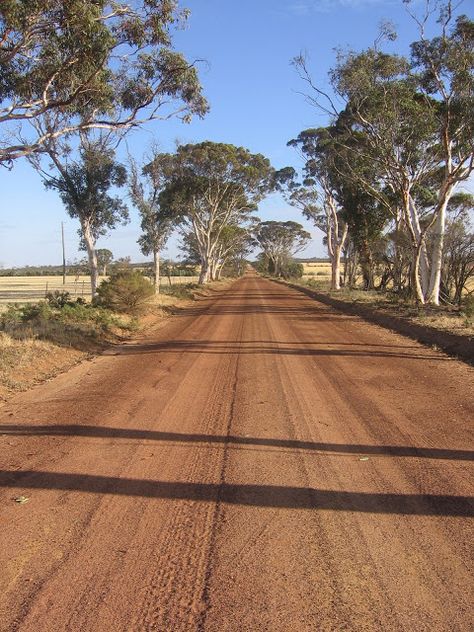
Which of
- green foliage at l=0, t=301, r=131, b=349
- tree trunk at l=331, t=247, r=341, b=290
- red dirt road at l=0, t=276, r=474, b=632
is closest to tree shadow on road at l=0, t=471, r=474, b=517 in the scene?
red dirt road at l=0, t=276, r=474, b=632

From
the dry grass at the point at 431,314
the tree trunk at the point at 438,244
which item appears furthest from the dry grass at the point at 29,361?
the tree trunk at the point at 438,244

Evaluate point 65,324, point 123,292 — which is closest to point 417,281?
point 123,292

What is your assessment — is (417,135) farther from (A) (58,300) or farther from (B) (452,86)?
(A) (58,300)

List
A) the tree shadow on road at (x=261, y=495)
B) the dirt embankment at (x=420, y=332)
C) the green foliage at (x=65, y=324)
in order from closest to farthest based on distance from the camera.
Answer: the tree shadow on road at (x=261, y=495), the dirt embankment at (x=420, y=332), the green foliage at (x=65, y=324)

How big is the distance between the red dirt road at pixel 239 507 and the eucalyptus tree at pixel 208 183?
31112 millimetres

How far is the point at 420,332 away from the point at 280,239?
83.9 meters

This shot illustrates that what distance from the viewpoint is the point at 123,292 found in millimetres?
19844

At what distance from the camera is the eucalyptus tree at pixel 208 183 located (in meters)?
38.2

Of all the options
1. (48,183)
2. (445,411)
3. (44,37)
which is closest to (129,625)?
(445,411)

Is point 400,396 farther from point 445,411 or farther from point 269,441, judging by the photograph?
point 269,441

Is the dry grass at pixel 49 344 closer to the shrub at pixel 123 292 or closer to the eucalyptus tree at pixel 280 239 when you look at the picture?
the shrub at pixel 123 292

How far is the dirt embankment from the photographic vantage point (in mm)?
11721

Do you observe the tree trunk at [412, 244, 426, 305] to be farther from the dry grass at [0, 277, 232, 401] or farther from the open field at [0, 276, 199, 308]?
the open field at [0, 276, 199, 308]

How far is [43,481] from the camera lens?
4902mm
